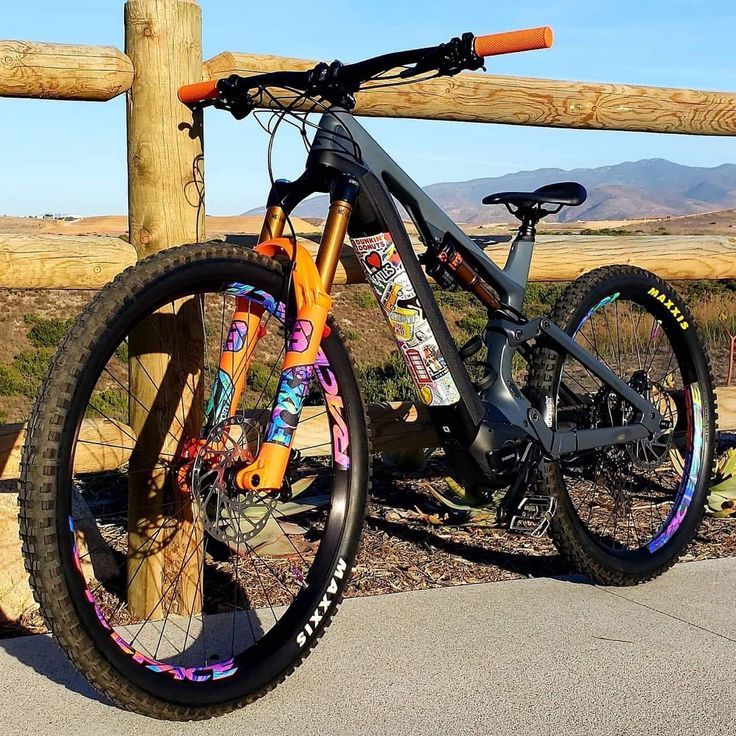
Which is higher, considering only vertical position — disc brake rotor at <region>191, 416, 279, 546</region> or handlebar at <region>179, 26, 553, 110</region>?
handlebar at <region>179, 26, 553, 110</region>

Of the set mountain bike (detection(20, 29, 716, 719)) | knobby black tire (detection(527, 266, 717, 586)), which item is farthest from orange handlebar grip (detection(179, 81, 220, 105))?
knobby black tire (detection(527, 266, 717, 586))

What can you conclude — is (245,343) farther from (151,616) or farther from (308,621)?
(151,616)

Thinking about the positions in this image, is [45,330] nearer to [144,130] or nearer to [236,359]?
[144,130]

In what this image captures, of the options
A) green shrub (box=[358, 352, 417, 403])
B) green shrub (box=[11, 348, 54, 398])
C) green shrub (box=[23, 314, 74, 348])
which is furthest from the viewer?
green shrub (box=[23, 314, 74, 348])

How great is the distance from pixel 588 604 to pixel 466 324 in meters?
10.6

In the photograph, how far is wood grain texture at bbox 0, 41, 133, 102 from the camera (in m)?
3.00

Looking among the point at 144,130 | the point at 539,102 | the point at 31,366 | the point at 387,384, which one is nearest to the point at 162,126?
the point at 144,130

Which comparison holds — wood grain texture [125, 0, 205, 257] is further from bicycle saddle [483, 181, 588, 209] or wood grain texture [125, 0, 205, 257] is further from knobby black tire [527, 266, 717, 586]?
knobby black tire [527, 266, 717, 586]

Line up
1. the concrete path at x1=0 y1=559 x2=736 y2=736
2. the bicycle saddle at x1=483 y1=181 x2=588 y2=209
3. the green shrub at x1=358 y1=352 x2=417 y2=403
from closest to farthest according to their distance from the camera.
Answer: the concrete path at x1=0 y1=559 x2=736 y2=736
the bicycle saddle at x1=483 y1=181 x2=588 y2=209
the green shrub at x1=358 y1=352 x2=417 y2=403

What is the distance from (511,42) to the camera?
102 inches

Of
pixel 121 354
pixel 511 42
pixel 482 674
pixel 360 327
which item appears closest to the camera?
pixel 511 42

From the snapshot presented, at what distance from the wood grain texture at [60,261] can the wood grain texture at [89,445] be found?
1.44 feet

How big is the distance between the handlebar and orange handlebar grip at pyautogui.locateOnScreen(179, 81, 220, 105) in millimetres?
79

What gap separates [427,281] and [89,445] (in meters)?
1.16
